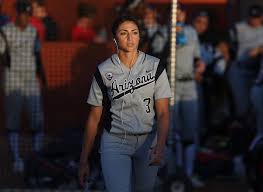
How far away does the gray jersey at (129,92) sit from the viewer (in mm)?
6363

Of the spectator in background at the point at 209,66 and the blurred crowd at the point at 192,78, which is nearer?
the blurred crowd at the point at 192,78

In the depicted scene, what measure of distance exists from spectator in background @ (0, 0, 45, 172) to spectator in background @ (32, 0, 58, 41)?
Result: 1164 millimetres

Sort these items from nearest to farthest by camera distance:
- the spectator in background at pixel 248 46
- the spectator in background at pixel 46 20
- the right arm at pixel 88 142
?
1. the right arm at pixel 88 142
2. the spectator in background at pixel 248 46
3. the spectator in background at pixel 46 20

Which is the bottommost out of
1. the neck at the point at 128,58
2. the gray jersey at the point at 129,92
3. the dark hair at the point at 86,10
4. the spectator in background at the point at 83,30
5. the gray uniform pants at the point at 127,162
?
the gray uniform pants at the point at 127,162

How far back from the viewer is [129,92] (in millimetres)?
6348

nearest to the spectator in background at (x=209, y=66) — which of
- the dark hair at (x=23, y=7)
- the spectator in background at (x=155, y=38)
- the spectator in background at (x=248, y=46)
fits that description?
the spectator in background at (x=248, y=46)

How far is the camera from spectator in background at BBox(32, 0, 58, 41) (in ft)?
37.6

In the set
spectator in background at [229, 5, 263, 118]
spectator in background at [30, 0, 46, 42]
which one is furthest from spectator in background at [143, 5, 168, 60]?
spectator in background at [30, 0, 46, 42]

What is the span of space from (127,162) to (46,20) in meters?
5.66

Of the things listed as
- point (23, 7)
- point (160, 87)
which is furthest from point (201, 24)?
point (160, 87)

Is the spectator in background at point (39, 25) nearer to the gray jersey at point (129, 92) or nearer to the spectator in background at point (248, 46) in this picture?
the spectator in background at point (248, 46)

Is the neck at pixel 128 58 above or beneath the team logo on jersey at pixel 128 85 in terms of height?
above

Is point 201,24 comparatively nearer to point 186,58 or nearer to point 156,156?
point 186,58

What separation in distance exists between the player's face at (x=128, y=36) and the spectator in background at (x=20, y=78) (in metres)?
3.87
